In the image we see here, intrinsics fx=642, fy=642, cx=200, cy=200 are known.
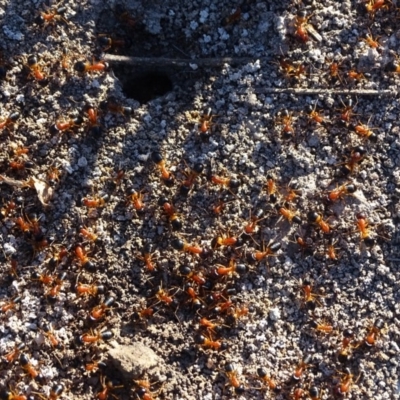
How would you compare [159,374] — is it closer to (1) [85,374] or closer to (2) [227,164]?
(1) [85,374]

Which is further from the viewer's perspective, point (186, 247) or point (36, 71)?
point (36, 71)

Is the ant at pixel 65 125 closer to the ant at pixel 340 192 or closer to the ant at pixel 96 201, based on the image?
the ant at pixel 96 201

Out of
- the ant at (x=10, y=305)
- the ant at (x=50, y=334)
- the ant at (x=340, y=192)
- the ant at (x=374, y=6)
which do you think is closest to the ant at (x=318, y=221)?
the ant at (x=340, y=192)

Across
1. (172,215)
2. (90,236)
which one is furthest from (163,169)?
(90,236)

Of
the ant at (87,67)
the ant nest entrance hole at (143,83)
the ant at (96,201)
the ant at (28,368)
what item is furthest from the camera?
the ant nest entrance hole at (143,83)

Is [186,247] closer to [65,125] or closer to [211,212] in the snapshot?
[211,212]

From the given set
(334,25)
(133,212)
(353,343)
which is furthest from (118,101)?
(353,343)
